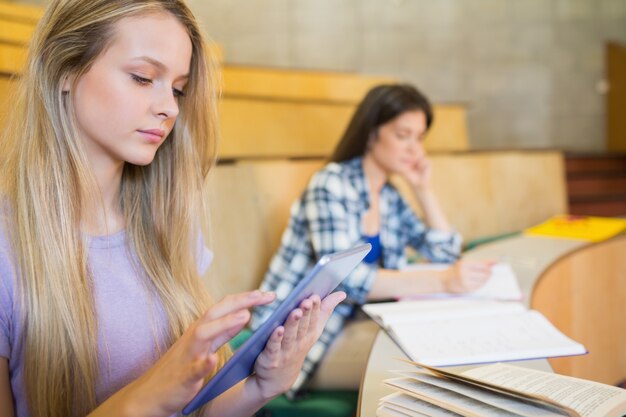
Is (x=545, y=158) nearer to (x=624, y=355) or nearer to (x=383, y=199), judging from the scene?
(x=624, y=355)

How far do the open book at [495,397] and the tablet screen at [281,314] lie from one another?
178mm

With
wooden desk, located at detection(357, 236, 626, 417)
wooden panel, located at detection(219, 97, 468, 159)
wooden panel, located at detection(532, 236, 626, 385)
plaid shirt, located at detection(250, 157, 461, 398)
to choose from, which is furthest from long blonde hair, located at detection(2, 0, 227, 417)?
wooden panel, located at detection(219, 97, 468, 159)

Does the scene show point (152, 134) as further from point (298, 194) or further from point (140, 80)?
point (298, 194)

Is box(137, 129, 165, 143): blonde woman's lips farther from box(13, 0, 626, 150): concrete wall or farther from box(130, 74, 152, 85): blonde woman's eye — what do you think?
box(13, 0, 626, 150): concrete wall

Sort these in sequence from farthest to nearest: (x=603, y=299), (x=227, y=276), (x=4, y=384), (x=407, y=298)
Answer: (x=603, y=299) → (x=227, y=276) → (x=407, y=298) → (x=4, y=384)

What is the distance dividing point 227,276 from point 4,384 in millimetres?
1202

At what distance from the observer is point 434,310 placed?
1532 mm

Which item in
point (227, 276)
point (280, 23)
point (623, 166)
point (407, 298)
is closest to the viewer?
point (407, 298)

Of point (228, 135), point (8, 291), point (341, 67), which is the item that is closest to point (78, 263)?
point (8, 291)

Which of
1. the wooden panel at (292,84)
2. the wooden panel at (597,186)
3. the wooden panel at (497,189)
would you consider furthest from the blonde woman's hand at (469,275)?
the wooden panel at (597,186)

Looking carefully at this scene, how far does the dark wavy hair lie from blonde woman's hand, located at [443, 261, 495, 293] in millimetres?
645

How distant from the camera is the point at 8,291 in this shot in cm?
99

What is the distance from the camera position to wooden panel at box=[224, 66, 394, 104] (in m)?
4.41

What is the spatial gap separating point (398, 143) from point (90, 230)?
1269 millimetres
